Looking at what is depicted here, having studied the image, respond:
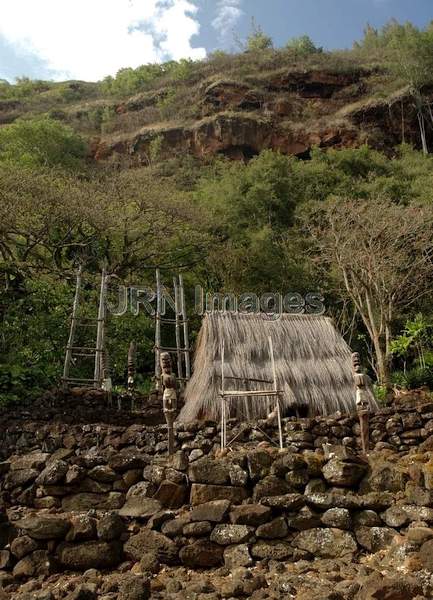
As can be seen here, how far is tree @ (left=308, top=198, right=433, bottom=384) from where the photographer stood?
15242 millimetres

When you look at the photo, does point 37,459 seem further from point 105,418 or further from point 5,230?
point 5,230

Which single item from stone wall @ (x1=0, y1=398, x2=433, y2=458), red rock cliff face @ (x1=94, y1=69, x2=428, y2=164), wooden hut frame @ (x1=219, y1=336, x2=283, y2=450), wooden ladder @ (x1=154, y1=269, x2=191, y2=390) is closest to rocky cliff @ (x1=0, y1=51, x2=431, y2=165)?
red rock cliff face @ (x1=94, y1=69, x2=428, y2=164)

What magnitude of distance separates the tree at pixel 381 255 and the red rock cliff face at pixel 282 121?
65.8 feet

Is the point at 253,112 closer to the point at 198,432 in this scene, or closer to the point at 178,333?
the point at 178,333

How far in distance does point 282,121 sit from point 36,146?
1765 cm

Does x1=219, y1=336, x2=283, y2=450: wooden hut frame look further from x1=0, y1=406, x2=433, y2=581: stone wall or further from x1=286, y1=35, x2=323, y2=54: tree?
x1=286, y1=35, x2=323, y2=54: tree

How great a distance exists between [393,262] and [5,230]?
12393mm

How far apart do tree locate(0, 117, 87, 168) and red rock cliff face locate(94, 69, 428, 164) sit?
322 inches

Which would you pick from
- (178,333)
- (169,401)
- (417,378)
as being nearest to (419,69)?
(417,378)

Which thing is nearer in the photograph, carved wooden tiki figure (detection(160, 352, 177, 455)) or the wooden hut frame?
carved wooden tiki figure (detection(160, 352, 177, 455))

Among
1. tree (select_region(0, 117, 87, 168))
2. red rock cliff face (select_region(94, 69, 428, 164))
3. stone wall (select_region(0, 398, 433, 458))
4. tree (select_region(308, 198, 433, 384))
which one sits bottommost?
stone wall (select_region(0, 398, 433, 458))

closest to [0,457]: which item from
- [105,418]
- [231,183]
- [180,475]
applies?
[105,418]

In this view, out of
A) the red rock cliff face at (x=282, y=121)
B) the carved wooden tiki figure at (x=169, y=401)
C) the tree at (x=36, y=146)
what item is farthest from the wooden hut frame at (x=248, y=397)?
the red rock cliff face at (x=282, y=121)

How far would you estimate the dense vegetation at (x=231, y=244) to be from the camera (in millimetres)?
15055
